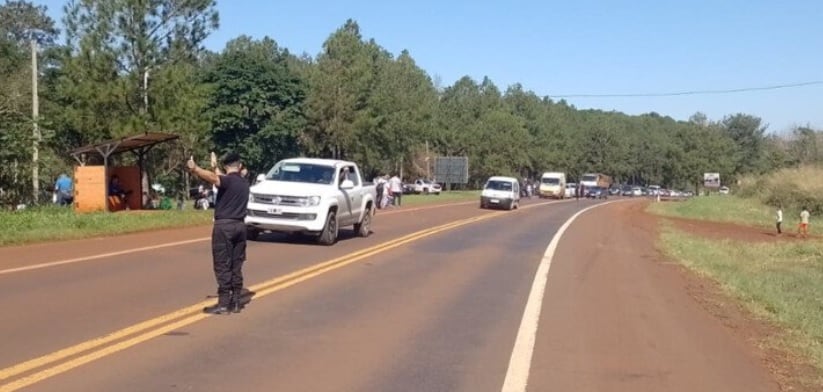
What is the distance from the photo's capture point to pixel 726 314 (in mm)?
12594

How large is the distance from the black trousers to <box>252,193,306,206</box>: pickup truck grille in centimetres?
902

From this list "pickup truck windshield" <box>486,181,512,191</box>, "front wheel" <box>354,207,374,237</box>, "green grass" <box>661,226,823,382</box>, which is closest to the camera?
"green grass" <box>661,226,823,382</box>

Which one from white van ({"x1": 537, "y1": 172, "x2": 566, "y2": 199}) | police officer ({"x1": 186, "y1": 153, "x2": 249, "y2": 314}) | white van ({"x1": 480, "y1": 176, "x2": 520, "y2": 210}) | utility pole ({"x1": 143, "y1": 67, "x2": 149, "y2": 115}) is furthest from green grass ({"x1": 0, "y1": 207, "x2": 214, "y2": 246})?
white van ({"x1": 537, "y1": 172, "x2": 566, "y2": 199})

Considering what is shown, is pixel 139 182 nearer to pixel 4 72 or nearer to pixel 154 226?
pixel 154 226

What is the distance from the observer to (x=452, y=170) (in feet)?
287

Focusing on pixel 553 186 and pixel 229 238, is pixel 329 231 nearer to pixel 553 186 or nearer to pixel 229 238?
pixel 229 238

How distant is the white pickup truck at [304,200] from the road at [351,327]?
168 cm

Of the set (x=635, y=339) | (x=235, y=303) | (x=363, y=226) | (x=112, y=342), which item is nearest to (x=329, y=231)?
(x=363, y=226)

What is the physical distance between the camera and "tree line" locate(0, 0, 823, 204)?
42.0 m

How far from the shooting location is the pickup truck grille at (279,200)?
19.6m

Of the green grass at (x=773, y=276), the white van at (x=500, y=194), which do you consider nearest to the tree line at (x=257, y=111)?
the white van at (x=500, y=194)

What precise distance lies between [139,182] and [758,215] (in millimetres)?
32217

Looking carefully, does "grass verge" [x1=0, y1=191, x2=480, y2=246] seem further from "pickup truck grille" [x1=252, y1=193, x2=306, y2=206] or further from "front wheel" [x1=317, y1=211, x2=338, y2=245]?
"front wheel" [x1=317, y1=211, x2=338, y2=245]

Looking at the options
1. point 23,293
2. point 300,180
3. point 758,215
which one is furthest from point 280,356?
point 758,215
